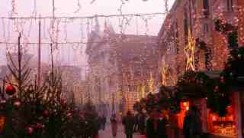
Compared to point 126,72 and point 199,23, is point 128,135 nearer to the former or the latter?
point 199,23

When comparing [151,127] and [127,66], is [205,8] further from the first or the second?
[127,66]

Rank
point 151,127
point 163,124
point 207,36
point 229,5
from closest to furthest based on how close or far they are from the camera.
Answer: point 163,124 → point 151,127 → point 229,5 → point 207,36

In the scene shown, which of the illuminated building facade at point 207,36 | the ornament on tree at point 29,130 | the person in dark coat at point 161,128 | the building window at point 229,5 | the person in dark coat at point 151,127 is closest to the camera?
the ornament on tree at point 29,130

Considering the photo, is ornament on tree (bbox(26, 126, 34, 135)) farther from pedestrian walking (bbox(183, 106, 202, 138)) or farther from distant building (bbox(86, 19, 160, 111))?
distant building (bbox(86, 19, 160, 111))

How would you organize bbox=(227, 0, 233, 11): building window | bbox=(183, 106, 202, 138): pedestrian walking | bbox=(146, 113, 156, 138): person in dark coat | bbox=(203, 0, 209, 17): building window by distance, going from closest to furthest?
1. bbox=(183, 106, 202, 138): pedestrian walking
2. bbox=(146, 113, 156, 138): person in dark coat
3. bbox=(227, 0, 233, 11): building window
4. bbox=(203, 0, 209, 17): building window

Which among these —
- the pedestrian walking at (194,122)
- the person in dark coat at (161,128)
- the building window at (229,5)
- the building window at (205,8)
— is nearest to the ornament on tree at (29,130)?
the pedestrian walking at (194,122)

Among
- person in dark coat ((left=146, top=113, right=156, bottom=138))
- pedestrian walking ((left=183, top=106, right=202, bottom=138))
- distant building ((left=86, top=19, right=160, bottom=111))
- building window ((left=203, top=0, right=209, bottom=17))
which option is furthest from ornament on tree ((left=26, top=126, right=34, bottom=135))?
distant building ((left=86, top=19, right=160, bottom=111))

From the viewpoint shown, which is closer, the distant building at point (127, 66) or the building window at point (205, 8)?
the building window at point (205, 8)

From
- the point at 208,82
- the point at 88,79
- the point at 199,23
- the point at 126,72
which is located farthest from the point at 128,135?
the point at 88,79

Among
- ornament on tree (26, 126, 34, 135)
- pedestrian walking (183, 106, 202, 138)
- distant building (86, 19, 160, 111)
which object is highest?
distant building (86, 19, 160, 111)

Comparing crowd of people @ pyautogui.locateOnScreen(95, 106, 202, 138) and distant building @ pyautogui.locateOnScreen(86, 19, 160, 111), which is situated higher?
distant building @ pyautogui.locateOnScreen(86, 19, 160, 111)

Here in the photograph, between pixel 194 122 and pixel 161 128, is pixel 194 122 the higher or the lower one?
the higher one

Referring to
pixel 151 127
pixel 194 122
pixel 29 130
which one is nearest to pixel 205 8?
pixel 151 127

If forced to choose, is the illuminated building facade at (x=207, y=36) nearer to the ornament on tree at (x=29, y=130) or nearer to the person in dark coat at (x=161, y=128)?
the person in dark coat at (x=161, y=128)
